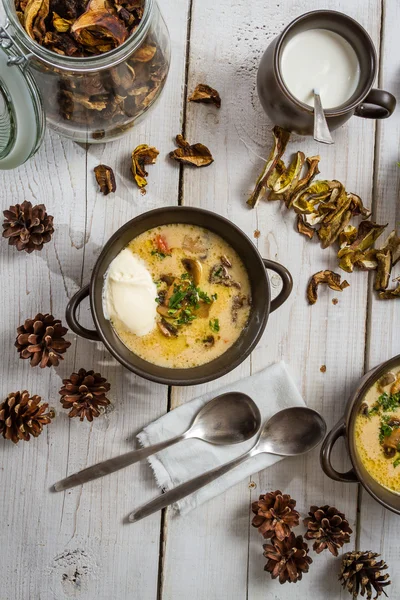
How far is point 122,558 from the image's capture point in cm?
176

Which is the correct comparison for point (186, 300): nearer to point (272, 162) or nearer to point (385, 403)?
point (272, 162)

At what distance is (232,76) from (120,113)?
15.6 inches

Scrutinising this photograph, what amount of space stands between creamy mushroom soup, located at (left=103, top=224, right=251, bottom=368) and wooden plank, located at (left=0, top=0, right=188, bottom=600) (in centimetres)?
17

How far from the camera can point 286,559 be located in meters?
1.70

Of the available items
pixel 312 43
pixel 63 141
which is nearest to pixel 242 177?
pixel 312 43

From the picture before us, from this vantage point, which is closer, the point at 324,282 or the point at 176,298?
the point at 176,298

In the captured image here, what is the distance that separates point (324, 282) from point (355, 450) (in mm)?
461

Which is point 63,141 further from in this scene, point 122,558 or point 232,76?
point 122,558

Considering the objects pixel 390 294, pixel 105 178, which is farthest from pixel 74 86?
pixel 390 294

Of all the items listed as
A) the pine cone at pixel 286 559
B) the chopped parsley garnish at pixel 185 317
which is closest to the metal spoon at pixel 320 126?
the chopped parsley garnish at pixel 185 317

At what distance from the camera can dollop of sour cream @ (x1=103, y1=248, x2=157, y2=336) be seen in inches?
62.4

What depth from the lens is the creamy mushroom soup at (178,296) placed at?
1599 millimetres

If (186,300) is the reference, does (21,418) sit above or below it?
below

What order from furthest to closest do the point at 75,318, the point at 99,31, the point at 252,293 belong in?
the point at 252,293, the point at 75,318, the point at 99,31
